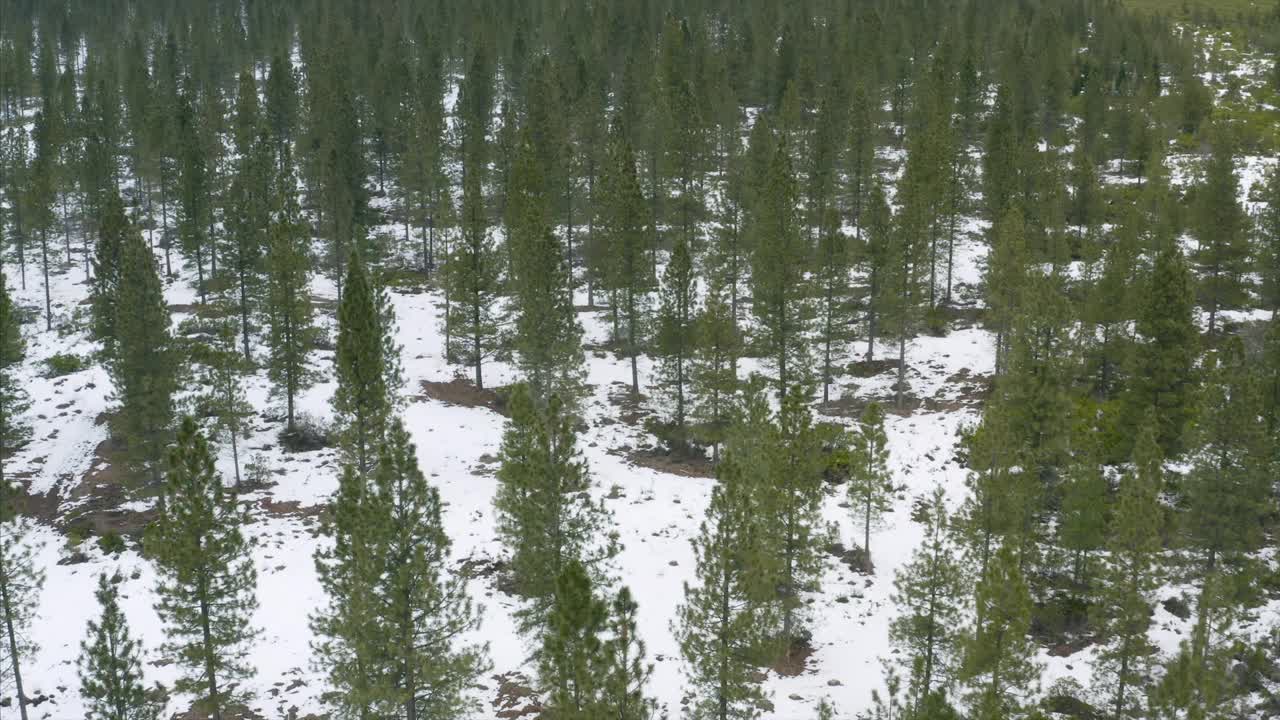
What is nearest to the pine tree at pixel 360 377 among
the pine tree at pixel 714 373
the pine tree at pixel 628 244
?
the pine tree at pixel 714 373

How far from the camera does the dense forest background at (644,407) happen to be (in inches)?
1063

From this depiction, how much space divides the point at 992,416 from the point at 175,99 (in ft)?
242

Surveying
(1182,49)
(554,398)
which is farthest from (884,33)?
(554,398)

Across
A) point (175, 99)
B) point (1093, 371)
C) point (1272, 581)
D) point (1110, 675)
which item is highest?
point (175, 99)

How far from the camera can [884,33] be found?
315 feet

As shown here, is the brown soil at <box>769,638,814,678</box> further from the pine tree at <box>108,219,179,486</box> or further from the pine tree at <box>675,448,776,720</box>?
the pine tree at <box>108,219,179,486</box>

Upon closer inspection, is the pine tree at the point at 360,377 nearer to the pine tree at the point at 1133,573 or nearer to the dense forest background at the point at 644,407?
the dense forest background at the point at 644,407

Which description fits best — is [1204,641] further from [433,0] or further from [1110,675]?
[433,0]

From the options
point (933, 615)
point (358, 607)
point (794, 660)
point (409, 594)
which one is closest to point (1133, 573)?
point (933, 615)

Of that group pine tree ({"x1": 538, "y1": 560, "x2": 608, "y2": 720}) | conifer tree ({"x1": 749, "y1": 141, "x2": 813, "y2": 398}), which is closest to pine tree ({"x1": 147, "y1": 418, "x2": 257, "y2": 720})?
pine tree ({"x1": 538, "y1": 560, "x2": 608, "y2": 720})

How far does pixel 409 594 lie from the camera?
85.5 ft

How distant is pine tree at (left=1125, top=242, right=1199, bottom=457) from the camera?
38969 mm

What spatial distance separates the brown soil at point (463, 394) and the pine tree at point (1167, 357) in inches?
1109

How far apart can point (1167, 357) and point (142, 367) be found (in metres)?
40.3
